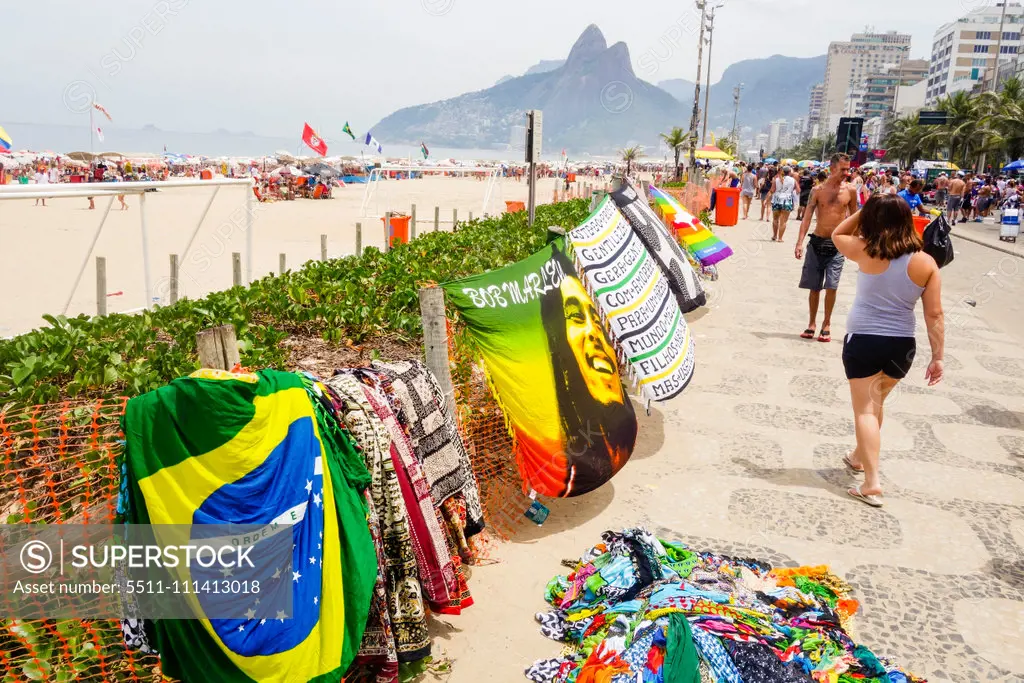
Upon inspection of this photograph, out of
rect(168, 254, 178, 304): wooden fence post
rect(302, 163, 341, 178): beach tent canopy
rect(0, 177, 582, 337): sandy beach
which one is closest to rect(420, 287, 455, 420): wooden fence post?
rect(168, 254, 178, 304): wooden fence post

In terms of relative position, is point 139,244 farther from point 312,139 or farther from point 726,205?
point 312,139

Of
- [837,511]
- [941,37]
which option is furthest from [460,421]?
[941,37]

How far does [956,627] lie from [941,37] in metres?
156

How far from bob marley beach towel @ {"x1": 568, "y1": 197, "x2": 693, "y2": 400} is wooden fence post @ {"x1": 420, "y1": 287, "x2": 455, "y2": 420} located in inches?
59.0

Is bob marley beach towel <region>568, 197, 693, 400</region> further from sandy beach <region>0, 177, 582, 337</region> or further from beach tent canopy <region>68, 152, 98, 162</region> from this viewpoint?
beach tent canopy <region>68, 152, 98, 162</region>

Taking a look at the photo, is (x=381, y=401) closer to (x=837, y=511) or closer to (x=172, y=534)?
(x=172, y=534)

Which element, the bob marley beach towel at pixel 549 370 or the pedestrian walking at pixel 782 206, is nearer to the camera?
the bob marley beach towel at pixel 549 370

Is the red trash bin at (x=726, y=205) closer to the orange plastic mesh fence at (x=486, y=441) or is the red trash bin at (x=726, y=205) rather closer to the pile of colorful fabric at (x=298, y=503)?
the orange plastic mesh fence at (x=486, y=441)

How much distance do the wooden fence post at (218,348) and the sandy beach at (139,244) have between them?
815cm

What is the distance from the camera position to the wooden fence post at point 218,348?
2.78m

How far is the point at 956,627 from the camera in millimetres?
3475

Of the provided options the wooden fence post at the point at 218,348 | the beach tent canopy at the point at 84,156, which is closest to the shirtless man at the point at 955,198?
the wooden fence post at the point at 218,348

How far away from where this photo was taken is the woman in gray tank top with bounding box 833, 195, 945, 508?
4492 mm

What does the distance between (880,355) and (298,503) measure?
3773mm
